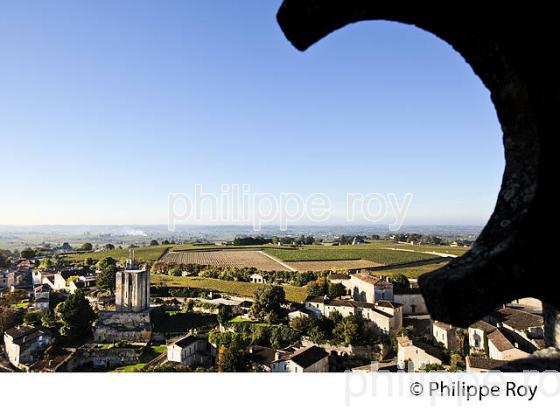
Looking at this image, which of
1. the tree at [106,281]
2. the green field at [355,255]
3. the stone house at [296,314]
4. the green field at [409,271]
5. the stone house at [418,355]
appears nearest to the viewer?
the stone house at [418,355]

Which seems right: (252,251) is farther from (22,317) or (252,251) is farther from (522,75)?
(522,75)

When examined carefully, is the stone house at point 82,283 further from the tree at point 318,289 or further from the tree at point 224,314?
the tree at point 318,289

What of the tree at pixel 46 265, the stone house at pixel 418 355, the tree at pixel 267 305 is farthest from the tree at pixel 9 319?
the stone house at pixel 418 355

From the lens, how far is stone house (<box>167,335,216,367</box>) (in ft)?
70.0

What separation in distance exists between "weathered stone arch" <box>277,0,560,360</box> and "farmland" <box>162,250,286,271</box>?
148 ft

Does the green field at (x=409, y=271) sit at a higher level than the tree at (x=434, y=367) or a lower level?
higher

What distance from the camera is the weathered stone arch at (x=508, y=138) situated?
1.17 metres

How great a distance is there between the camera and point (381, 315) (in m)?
26.8

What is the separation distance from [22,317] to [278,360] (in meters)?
22.9

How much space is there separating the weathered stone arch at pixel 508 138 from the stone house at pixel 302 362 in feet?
60.6

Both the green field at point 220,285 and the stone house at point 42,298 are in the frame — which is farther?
the green field at point 220,285

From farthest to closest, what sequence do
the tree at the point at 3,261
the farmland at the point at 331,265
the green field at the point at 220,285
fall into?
the tree at the point at 3,261 < the farmland at the point at 331,265 < the green field at the point at 220,285

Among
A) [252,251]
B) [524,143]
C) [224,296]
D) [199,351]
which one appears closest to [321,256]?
[252,251]

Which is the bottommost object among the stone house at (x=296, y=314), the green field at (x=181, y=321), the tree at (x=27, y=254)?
the green field at (x=181, y=321)
